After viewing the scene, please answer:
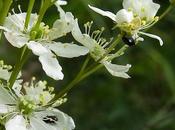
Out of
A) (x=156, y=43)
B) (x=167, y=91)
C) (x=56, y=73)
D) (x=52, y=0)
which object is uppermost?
(x=52, y=0)

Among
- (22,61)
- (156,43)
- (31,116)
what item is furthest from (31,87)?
(156,43)

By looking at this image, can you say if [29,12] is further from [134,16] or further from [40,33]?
[134,16]

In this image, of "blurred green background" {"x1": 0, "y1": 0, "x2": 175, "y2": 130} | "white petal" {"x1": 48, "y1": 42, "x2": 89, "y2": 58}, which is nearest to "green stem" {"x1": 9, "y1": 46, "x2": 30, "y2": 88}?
"white petal" {"x1": 48, "y1": 42, "x2": 89, "y2": 58}

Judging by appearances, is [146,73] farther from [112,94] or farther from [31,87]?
[31,87]

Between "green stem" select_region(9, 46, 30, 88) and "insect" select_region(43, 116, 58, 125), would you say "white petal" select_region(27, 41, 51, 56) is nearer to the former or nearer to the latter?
"green stem" select_region(9, 46, 30, 88)

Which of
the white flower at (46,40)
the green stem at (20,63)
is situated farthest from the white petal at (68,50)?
the green stem at (20,63)

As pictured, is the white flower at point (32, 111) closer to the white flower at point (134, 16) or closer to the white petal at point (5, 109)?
the white petal at point (5, 109)
